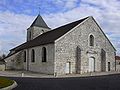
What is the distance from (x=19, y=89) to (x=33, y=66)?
29085mm

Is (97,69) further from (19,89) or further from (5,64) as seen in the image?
(19,89)

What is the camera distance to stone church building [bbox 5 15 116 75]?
3661cm

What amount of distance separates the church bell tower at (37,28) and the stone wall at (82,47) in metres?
18.5

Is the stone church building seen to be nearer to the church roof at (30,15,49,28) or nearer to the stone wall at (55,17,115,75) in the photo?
the stone wall at (55,17,115,75)

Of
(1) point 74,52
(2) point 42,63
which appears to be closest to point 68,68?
(1) point 74,52

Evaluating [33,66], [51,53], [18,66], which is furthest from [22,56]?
[51,53]

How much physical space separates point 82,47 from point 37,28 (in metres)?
20.4

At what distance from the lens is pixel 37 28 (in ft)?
187

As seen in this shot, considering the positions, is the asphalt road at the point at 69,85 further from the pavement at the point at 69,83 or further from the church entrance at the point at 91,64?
the church entrance at the point at 91,64

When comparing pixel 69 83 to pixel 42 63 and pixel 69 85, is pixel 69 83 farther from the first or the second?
pixel 42 63

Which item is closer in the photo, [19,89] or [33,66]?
[19,89]

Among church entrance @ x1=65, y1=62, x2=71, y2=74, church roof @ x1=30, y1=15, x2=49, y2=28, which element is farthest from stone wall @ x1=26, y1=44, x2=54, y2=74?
church roof @ x1=30, y1=15, x2=49, y2=28

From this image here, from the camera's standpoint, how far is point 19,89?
14.8 metres

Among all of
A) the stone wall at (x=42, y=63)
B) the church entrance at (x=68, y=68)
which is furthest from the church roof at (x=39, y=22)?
the church entrance at (x=68, y=68)
